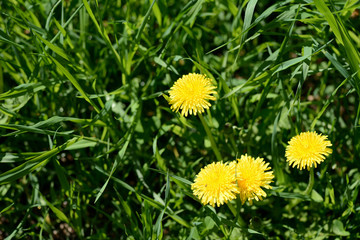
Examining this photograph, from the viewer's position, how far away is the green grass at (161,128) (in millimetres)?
1435

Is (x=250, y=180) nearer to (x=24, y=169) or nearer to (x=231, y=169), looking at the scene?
(x=231, y=169)

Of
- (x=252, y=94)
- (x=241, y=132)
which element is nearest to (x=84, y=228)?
(x=241, y=132)

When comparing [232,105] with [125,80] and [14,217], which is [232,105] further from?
[14,217]

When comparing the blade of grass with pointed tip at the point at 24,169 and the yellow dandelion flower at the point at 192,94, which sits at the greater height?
the yellow dandelion flower at the point at 192,94

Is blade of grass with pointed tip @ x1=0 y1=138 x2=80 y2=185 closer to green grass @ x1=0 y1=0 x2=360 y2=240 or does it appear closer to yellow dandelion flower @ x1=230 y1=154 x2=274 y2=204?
green grass @ x1=0 y1=0 x2=360 y2=240

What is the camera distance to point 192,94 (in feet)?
4.13

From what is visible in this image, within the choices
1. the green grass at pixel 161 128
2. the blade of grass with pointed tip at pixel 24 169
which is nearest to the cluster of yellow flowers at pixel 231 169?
the green grass at pixel 161 128

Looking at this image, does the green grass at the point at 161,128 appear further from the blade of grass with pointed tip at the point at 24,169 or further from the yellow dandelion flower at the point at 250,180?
the yellow dandelion flower at the point at 250,180

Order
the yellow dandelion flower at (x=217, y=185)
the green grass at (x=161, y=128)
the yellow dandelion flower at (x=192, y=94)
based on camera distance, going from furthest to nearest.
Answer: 1. the green grass at (x=161, y=128)
2. the yellow dandelion flower at (x=192, y=94)
3. the yellow dandelion flower at (x=217, y=185)

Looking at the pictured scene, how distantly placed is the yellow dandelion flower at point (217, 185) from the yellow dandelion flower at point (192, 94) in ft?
0.69

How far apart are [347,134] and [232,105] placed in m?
0.55

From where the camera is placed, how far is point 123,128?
173 cm

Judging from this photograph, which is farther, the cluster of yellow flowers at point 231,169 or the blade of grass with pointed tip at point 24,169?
the blade of grass with pointed tip at point 24,169

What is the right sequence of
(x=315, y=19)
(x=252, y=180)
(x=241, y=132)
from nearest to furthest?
(x=252, y=180), (x=315, y=19), (x=241, y=132)
